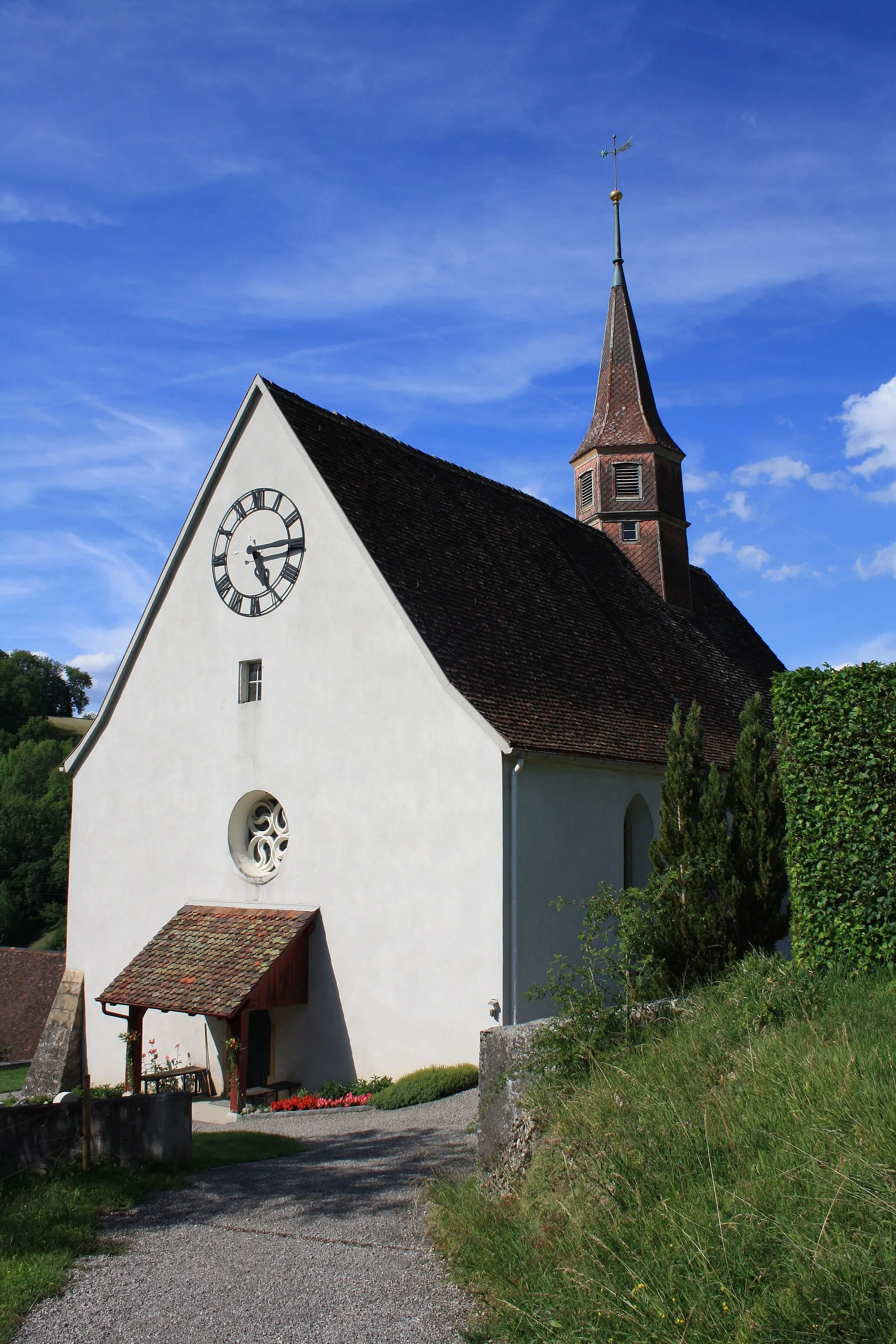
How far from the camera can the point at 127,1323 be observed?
20.1 feet

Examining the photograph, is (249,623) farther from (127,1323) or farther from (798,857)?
(127,1323)

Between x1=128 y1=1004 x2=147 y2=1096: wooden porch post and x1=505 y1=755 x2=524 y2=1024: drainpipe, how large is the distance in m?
6.09

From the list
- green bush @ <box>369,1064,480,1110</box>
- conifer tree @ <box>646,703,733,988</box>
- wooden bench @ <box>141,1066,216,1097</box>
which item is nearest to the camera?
conifer tree @ <box>646,703,733,988</box>

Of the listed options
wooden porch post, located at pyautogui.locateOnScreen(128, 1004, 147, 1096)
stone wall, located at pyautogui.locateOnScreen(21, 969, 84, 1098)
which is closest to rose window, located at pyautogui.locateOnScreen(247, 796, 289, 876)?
wooden porch post, located at pyautogui.locateOnScreen(128, 1004, 147, 1096)

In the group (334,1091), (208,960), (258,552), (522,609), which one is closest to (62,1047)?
(208,960)

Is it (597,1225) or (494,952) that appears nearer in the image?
(597,1225)

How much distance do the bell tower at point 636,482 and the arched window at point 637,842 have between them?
8.29 metres

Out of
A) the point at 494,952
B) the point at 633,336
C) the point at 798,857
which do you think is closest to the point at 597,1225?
the point at 798,857

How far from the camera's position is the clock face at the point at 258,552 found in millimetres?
17219

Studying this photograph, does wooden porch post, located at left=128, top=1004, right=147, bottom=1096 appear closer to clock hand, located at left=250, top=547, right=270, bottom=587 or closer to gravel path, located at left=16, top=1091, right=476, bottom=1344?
gravel path, located at left=16, top=1091, right=476, bottom=1344

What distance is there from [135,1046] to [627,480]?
1671 cm

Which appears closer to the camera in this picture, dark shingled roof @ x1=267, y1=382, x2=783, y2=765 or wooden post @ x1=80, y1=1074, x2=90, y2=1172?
wooden post @ x1=80, y1=1074, x2=90, y2=1172

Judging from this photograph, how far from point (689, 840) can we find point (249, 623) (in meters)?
8.14

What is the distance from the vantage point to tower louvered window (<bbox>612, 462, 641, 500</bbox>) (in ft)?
83.8
